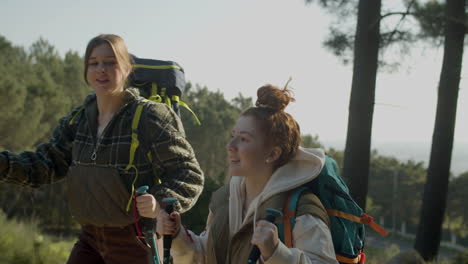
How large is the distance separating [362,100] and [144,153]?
4344 mm

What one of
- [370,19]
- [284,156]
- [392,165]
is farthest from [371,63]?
[392,165]

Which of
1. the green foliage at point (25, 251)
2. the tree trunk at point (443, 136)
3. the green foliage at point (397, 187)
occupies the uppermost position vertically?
the tree trunk at point (443, 136)

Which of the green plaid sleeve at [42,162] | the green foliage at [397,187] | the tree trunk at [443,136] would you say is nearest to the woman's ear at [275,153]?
the green plaid sleeve at [42,162]

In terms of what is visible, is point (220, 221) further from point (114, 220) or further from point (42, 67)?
point (42, 67)

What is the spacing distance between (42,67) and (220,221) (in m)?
20.0

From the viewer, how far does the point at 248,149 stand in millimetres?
1993

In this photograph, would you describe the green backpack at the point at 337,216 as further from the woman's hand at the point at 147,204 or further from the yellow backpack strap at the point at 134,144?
the yellow backpack strap at the point at 134,144

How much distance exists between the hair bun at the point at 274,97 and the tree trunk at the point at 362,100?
4.45m

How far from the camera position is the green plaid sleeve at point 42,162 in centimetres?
268

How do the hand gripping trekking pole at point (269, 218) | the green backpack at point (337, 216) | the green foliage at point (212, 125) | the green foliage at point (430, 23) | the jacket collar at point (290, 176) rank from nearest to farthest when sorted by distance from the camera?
the hand gripping trekking pole at point (269, 218)
the green backpack at point (337, 216)
the jacket collar at point (290, 176)
the green foliage at point (430, 23)
the green foliage at point (212, 125)

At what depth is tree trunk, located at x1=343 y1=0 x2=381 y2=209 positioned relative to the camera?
20.6ft

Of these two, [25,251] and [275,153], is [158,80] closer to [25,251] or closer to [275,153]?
[275,153]

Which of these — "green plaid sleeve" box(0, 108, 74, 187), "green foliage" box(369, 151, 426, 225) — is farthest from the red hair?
"green foliage" box(369, 151, 426, 225)

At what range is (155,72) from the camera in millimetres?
2818
